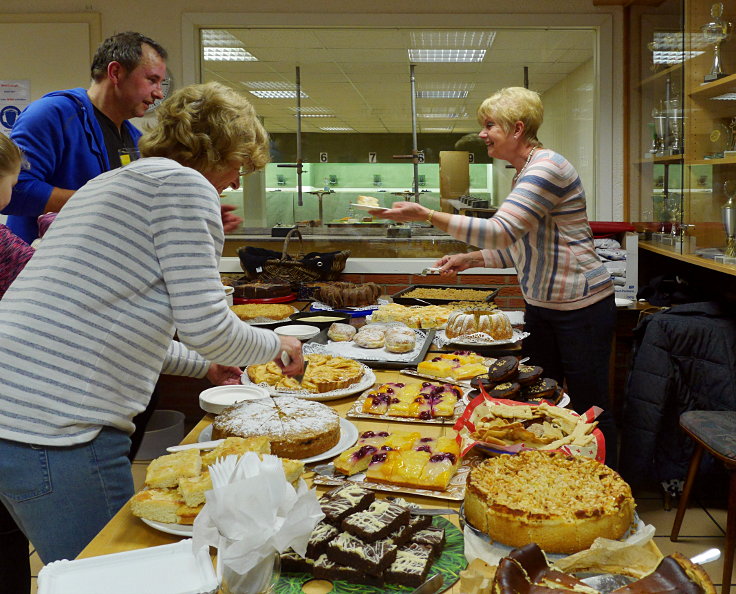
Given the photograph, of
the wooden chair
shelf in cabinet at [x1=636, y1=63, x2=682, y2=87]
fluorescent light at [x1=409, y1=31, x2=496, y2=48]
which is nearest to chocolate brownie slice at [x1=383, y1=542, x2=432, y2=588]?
the wooden chair

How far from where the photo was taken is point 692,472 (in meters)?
3.00

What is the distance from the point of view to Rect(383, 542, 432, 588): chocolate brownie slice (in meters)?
1.05

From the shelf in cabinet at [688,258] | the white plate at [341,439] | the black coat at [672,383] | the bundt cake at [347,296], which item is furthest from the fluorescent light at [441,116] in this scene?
the white plate at [341,439]

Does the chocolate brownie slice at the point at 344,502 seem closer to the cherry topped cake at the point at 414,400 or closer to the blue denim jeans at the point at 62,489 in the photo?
the blue denim jeans at the point at 62,489

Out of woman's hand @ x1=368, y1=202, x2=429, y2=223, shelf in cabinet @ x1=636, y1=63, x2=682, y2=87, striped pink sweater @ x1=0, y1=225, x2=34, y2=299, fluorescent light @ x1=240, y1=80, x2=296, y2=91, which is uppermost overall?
fluorescent light @ x1=240, y1=80, x2=296, y2=91

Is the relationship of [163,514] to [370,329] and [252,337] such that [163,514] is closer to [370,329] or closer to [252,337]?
[252,337]

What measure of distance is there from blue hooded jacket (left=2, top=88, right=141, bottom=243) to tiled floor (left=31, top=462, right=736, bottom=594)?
1.36m

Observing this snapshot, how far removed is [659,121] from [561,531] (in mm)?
4063

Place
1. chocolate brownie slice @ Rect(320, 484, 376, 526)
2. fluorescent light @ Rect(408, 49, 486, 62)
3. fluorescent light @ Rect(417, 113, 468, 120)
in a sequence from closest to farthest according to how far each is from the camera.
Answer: chocolate brownie slice @ Rect(320, 484, 376, 526)
fluorescent light @ Rect(408, 49, 486, 62)
fluorescent light @ Rect(417, 113, 468, 120)

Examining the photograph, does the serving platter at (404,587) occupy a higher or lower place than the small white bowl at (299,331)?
lower

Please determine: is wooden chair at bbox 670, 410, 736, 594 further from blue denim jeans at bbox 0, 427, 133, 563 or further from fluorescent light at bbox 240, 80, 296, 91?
fluorescent light at bbox 240, 80, 296, 91

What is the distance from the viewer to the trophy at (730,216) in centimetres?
338

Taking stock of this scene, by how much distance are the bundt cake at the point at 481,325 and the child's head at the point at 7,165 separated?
1492 mm

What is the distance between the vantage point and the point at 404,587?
106 cm
